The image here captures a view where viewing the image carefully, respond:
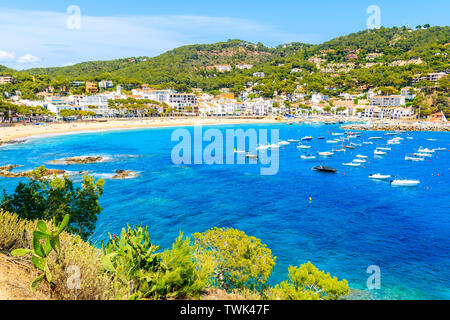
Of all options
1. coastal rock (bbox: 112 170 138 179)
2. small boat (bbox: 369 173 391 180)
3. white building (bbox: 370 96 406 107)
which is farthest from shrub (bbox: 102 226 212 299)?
white building (bbox: 370 96 406 107)

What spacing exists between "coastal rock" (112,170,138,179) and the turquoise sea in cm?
127

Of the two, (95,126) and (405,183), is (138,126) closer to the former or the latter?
(95,126)

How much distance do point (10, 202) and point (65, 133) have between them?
68771 millimetres

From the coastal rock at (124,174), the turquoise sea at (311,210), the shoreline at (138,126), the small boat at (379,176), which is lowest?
the turquoise sea at (311,210)

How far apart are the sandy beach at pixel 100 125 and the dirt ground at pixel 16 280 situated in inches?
2526

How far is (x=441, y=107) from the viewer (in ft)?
323

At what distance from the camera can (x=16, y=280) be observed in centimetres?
715

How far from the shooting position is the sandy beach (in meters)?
68.8

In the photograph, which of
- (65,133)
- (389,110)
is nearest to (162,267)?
(65,133)

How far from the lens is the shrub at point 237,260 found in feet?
37.2

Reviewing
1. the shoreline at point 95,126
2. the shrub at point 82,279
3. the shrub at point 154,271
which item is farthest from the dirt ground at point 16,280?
the shoreline at point 95,126

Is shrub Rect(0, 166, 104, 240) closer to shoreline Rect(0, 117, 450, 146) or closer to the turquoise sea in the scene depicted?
the turquoise sea

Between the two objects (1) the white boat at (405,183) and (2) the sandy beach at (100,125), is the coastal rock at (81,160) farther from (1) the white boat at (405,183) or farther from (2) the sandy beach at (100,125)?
(1) the white boat at (405,183)
